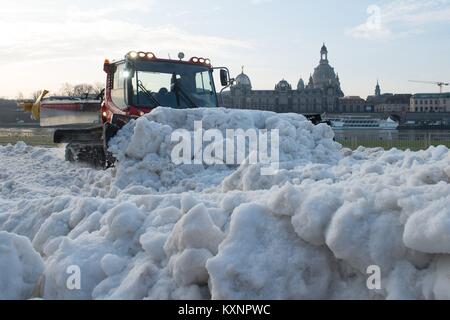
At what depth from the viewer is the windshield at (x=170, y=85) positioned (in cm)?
1106

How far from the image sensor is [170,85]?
11391mm

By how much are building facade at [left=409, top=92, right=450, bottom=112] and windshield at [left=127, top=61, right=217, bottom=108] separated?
Answer: 127269 millimetres

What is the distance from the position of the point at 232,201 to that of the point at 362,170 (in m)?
2.46

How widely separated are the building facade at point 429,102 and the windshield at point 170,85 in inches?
5011

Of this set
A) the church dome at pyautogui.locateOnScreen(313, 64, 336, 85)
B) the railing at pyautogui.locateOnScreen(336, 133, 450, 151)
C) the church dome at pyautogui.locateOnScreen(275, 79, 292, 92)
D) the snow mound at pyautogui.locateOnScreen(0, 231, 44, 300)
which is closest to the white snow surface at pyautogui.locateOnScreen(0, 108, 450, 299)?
the snow mound at pyautogui.locateOnScreen(0, 231, 44, 300)

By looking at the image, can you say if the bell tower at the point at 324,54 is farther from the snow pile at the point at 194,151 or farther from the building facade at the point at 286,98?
the snow pile at the point at 194,151

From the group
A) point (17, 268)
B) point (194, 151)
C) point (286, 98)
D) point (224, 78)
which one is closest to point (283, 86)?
point (286, 98)

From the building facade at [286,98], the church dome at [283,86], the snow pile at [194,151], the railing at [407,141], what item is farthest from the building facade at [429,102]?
the snow pile at [194,151]

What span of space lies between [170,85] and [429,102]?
5169 inches

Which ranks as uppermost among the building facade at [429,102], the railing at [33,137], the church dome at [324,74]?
the church dome at [324,74]

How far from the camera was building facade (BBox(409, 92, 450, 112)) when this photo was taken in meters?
131

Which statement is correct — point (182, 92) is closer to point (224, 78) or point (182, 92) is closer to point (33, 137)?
point (224, 78)
